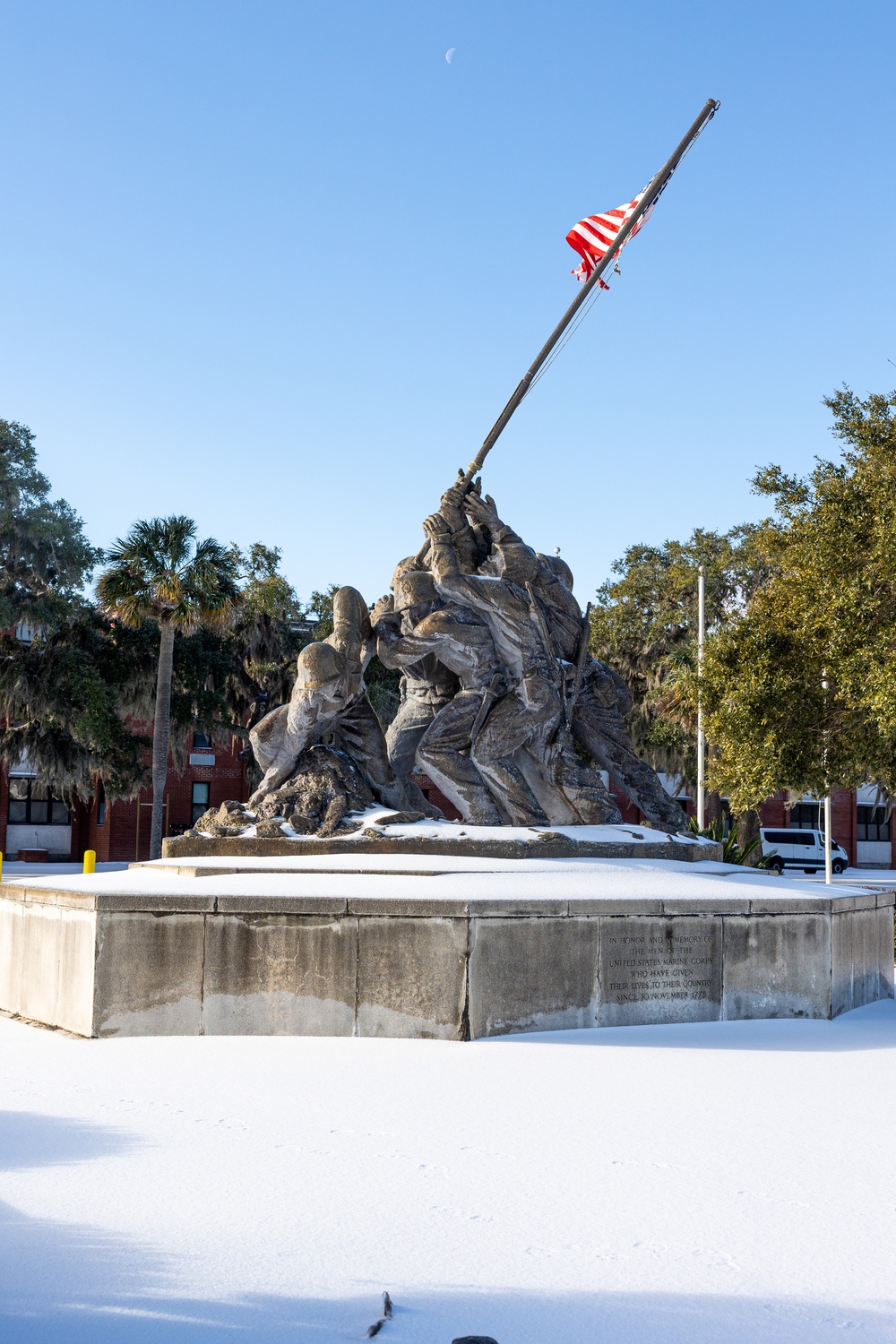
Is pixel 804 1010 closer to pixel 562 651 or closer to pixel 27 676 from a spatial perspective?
pixel 562 651

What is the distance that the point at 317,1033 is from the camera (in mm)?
7617

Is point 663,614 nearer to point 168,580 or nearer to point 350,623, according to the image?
point 168,580

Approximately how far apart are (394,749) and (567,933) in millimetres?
3508

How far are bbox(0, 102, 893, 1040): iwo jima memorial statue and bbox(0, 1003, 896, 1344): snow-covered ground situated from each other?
1.52ft

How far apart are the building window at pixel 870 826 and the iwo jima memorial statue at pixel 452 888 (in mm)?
41469

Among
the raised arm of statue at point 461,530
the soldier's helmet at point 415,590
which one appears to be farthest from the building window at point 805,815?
the soldier's helmet at point 415,590

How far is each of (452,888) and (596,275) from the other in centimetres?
763

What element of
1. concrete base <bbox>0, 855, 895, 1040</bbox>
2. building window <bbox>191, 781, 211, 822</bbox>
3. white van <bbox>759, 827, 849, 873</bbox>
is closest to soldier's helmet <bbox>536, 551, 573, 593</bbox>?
concrete base <bbox>0, 855, 895, 1040</bbox>

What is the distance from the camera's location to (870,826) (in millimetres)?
49938

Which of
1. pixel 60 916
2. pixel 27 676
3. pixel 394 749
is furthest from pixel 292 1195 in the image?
pixel 27 676

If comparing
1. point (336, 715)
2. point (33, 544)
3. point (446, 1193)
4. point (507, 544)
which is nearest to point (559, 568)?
point (507, 544)

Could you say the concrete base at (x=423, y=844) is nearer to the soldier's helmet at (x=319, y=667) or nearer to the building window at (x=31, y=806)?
the soldier's helmet at (x=319, y=667)

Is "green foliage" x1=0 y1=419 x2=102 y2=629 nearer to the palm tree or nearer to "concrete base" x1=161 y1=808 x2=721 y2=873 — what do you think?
the palm tree

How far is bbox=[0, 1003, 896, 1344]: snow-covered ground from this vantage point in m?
3.48
